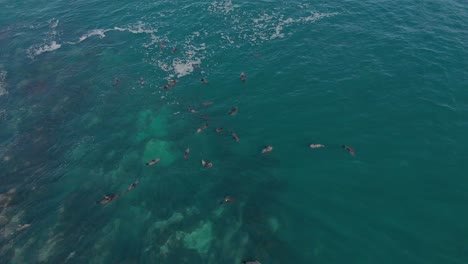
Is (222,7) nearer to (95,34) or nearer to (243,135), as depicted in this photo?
(95,34)

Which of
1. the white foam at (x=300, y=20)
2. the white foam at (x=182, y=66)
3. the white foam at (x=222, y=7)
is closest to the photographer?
the white foam at (x=182, y=66)

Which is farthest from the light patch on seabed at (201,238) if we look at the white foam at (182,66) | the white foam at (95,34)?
the white foam at (95,34)

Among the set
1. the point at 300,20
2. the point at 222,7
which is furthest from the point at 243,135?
the point at 222,7

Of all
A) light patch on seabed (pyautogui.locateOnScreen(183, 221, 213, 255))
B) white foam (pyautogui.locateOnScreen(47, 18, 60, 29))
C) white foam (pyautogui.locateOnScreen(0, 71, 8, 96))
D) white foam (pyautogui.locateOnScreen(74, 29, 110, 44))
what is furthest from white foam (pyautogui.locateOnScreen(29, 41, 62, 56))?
light patch on seabed (pyautogui.locateOnScreen(183, 221, 213, 255))

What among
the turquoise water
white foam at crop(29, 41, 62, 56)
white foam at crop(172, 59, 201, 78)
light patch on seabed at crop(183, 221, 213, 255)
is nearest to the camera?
light patch on seabed at crop(183, 221, 213, 255)

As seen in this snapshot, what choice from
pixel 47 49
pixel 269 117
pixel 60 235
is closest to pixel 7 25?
pixel 47 49

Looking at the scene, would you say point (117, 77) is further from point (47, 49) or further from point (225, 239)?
point (225, 239)

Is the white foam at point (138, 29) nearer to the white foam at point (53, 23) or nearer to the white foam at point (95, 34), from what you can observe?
the white foam at point (95, 34)

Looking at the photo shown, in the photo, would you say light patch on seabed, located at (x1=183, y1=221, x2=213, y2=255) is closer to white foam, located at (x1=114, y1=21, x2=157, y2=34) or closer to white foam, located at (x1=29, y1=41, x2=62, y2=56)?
white foam, located at (x1=114, y1=21, x2=157, y2=34)

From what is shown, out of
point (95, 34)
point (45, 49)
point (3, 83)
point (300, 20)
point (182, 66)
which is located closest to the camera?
point (182, 66)
